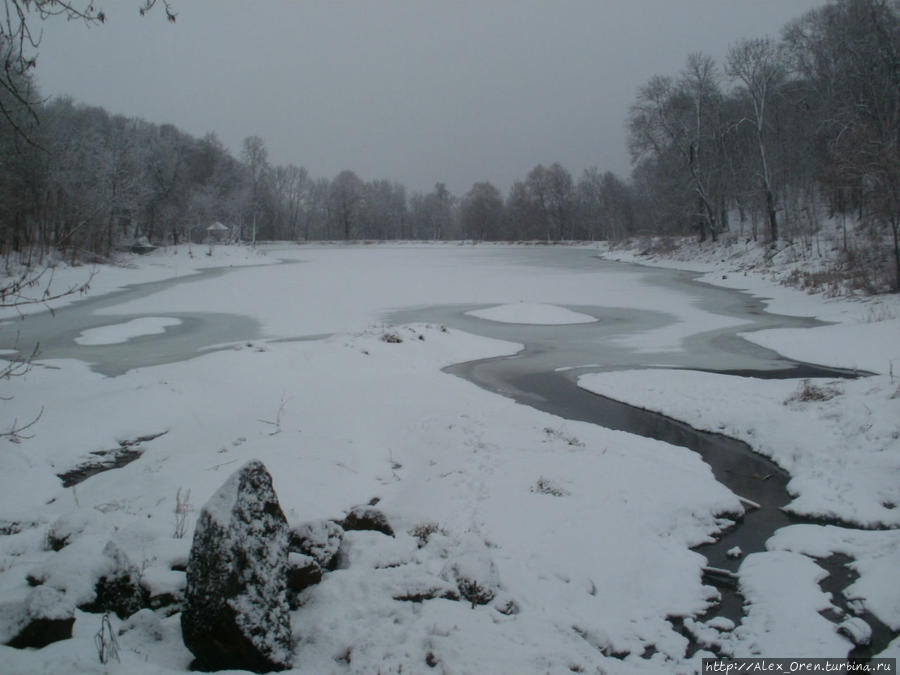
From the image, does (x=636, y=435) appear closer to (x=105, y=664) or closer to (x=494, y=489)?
(x=494, y=489)

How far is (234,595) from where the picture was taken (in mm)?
3445

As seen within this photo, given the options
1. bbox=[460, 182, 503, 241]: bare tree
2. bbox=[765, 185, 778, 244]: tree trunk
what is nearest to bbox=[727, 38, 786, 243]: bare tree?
bbox=[765, 185, 778, 244]: tree trunk

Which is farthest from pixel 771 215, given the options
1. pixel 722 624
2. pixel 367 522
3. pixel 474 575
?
pixel 474 575

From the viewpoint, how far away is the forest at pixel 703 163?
22.8 metres

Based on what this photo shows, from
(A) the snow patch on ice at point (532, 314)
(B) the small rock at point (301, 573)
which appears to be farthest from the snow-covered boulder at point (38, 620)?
(A) the snow patch on ice at point (532, 314)

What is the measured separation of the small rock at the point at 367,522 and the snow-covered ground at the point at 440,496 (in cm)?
20

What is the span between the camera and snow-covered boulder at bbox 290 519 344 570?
4695 millimetres

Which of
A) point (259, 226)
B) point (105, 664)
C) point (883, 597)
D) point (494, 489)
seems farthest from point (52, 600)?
point (259, 226)

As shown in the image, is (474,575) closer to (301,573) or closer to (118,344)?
(301,573)

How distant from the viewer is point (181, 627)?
12.0 ft

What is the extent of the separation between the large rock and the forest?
110 inches

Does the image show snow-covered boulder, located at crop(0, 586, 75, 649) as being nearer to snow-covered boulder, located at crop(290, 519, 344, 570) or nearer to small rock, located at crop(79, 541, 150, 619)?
small rock, located at crop(79, 541, 150, 619)

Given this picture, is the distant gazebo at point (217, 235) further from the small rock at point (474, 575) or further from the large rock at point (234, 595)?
the large rock at point (234, 595)

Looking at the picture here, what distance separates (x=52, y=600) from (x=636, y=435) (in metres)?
7.75
